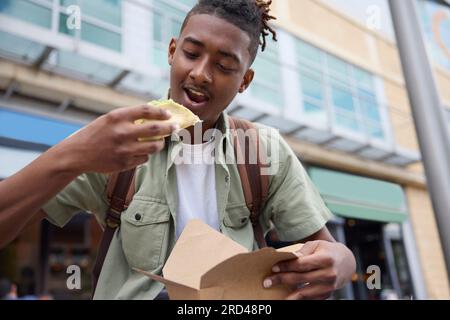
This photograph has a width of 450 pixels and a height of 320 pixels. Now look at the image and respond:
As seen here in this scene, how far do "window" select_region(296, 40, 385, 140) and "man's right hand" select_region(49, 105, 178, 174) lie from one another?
6.92 m

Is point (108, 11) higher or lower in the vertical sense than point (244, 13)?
higher

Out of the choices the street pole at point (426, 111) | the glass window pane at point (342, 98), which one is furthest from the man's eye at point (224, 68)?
the glass window pane at point (342, 98)

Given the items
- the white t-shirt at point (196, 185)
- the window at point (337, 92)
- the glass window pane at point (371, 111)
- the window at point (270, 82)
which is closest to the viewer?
the white t-shirt at point (196, 185)

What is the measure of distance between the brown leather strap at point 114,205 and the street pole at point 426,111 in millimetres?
1868

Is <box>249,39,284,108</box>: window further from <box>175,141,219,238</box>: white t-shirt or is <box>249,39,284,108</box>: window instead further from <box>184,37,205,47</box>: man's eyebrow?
<box>184,37,205,47</box>: man's eyebrow

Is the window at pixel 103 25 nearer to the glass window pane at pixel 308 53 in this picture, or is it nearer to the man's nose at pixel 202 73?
the man's nose at pixel 202 73

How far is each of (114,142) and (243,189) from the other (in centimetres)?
65

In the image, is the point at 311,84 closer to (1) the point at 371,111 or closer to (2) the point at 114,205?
(1) the point at 371,111

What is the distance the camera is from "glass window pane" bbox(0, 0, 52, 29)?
4504 mm

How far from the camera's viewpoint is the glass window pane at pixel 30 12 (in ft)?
14.8

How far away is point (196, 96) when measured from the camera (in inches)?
51.1

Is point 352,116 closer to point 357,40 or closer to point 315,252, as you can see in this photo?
point 357,40

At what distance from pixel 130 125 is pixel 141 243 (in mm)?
579

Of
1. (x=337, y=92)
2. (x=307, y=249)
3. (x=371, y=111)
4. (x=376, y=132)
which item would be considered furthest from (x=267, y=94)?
(x=307, y=249)
